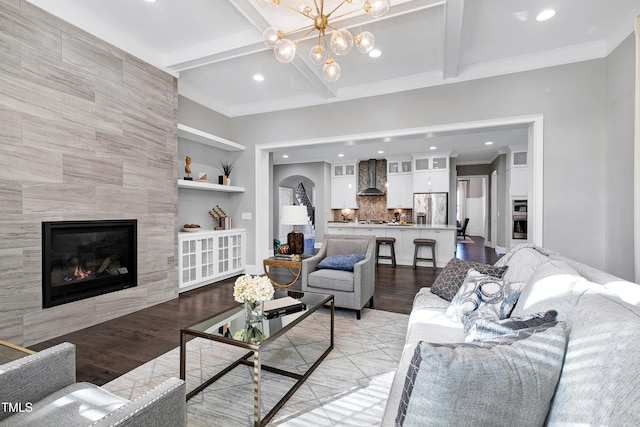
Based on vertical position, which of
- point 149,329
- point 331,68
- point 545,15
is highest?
point 545,15

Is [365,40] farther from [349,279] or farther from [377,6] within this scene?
[349,279]

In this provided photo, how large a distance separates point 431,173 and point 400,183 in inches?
36.9

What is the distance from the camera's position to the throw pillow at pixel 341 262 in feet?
11.4

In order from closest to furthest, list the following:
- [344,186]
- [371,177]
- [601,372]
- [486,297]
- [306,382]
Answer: [601,372] < [486,297] < [306,382] < [371,177] < [344,186]

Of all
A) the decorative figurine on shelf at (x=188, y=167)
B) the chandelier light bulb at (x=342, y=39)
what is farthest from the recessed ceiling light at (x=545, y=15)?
the decorative figurine on shelf at (x=188, y=167)

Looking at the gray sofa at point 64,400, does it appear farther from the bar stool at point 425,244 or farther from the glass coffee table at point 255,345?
the bar stool at point 425,244

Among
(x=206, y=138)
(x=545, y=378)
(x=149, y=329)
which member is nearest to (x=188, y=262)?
(x=149, y=329)

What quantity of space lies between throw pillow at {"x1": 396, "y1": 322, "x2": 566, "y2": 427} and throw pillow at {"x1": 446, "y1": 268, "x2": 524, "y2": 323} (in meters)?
0.91

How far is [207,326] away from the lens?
1.90 metres

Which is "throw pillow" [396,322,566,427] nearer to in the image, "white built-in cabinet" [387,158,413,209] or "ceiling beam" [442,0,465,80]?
"ceiling beam" [442,0,465,80]

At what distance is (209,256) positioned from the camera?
477cm

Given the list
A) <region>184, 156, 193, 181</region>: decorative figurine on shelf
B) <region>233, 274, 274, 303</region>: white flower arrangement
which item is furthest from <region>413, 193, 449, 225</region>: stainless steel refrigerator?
<region>233, 274, 274, 303</region>: white flower arrangement

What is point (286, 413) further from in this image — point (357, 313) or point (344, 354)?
point (357, 313)

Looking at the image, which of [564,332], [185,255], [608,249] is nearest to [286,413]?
[564,332]
